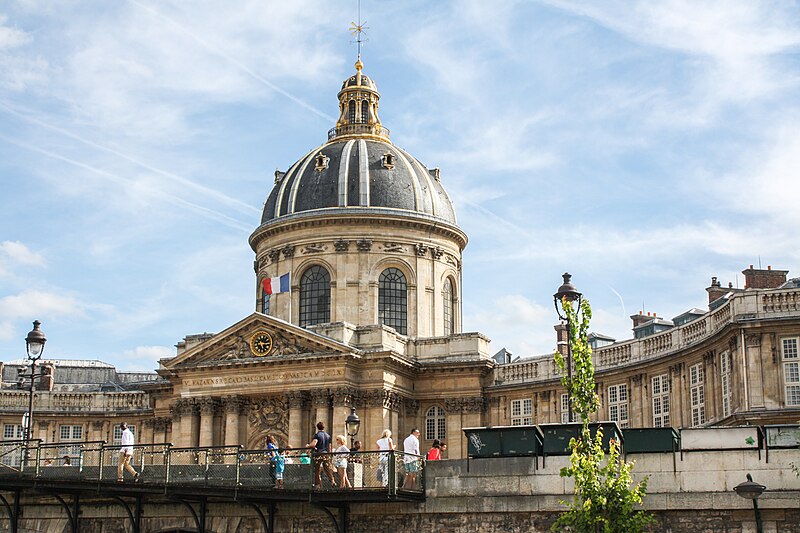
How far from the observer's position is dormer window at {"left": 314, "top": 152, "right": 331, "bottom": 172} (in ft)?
229

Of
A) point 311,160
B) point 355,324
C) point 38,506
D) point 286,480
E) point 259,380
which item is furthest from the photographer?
point 311,160

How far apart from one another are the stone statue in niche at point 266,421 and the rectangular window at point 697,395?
64.9 ft

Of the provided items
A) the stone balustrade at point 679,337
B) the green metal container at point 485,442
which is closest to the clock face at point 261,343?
the stone balustrade at point 679,337

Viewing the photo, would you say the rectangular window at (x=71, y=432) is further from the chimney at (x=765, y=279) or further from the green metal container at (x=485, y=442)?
the green metal container at (x=485, y=442)

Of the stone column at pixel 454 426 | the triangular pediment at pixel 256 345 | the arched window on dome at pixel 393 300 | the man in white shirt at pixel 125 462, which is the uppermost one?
the arched window on dome at pixel 393 300

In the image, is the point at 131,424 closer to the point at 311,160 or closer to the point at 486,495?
the point at 311,160

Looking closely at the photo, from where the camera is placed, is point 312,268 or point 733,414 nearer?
point 733,414

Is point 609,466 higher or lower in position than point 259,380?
lower

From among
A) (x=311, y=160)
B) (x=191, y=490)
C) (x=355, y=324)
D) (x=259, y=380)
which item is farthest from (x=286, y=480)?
(x=311, y=160)

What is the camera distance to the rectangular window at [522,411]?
2418 inches

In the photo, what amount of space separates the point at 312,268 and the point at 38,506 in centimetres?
3142

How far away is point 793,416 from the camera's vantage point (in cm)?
4375

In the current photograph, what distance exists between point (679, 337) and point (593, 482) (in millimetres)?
26129

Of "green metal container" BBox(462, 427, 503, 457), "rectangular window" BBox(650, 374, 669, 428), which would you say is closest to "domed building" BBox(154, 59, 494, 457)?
"rectangular window" BBox(650, 374, 669, 428)
